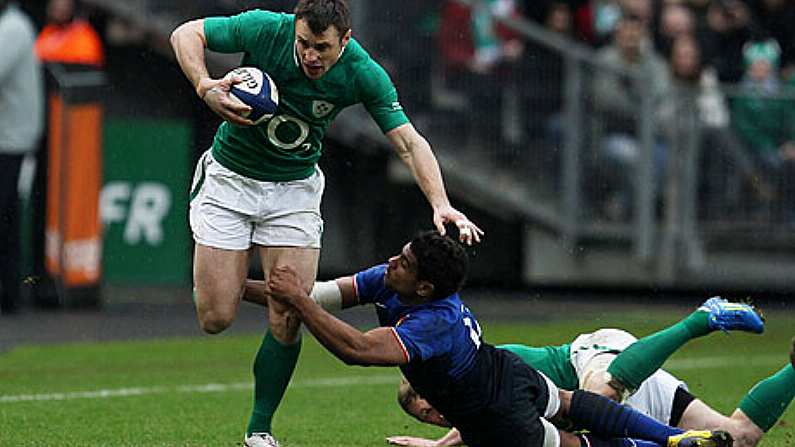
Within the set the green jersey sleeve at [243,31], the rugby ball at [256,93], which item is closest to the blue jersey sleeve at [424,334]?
A: the rugby ball at [256,93]

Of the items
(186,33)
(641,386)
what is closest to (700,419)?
(641,386)

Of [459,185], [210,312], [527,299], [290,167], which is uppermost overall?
[290,167]

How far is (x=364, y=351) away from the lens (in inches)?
281

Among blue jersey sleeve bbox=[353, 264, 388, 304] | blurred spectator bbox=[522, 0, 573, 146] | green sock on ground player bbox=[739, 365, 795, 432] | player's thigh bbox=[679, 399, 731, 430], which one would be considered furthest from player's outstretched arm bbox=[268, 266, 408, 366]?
blurred spectator bbox=[522, 0, 573, 146]

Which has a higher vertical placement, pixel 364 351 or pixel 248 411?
pixel 364 351

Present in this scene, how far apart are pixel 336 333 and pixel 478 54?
10469 mm

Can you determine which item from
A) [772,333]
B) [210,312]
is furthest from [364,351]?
[772,333]

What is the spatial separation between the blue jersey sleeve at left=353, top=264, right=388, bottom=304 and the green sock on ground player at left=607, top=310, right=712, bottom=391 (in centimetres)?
115

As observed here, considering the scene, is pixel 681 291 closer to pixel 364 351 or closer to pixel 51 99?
pixel 51 99

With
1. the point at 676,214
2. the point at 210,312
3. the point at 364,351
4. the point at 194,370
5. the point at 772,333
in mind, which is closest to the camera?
the point at 364,351

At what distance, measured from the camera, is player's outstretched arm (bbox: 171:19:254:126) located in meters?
7.92

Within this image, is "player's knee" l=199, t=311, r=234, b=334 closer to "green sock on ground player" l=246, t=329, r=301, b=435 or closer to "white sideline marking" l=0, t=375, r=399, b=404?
"green sock on ground player" l=246, t=329, r=301, b=435

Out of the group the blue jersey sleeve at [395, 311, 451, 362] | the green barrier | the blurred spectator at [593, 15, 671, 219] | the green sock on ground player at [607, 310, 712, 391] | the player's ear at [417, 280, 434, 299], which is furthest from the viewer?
the green barrier

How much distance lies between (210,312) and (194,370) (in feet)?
12.3
